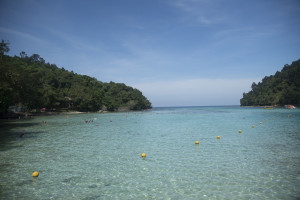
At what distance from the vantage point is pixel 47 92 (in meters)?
68.8

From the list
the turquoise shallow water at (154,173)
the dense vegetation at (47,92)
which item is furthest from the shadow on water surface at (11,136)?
the dense vegetation at (47,92)

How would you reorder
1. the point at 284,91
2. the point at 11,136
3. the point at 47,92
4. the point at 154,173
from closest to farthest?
the point at 154,173 → the point at 11,136 → the point at 47,92 → the point at 284,91

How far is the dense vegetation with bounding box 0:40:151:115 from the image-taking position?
30.5 m

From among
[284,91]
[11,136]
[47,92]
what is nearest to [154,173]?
[11,136]

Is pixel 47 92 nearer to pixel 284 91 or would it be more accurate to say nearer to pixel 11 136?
pixel 11 136

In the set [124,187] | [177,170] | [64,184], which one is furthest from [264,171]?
[64,184]

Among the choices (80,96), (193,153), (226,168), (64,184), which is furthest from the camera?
(80,96)

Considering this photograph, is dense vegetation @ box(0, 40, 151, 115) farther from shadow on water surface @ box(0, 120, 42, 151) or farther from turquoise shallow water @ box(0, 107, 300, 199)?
turquoise shallow water @ box(0, 107, 300, 199)

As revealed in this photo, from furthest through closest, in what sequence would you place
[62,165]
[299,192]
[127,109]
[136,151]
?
1. [127,109]
2. [136,151]
3. [62,165]
4. [299,192]

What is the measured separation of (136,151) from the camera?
1434 cm

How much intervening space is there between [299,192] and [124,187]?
281 inches

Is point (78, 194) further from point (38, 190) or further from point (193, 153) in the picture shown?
point (193, 153)

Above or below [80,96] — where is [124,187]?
below

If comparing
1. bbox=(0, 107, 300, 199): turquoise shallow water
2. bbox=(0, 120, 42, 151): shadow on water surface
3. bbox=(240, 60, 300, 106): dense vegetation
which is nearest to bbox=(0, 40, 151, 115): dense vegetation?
bbox=(0, 120, 42, 151): shadow on water surface
